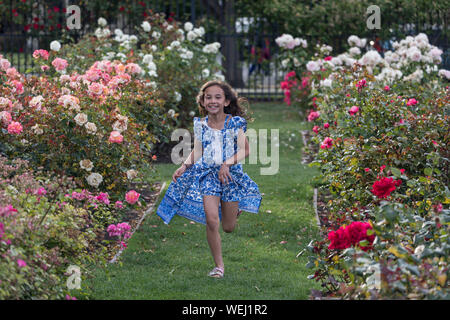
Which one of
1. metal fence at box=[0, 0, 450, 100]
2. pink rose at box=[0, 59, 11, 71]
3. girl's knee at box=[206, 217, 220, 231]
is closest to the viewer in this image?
girl's knee at box=[206, 217, 220, 231]

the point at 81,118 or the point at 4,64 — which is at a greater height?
the point at 4,64

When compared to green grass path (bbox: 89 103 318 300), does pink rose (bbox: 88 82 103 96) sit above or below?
above

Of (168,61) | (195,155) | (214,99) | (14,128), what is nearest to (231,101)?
(214,99)

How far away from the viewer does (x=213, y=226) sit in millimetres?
4852

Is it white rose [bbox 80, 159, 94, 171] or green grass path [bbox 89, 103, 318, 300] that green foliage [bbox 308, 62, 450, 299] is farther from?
white rose [bbox 80, 159, 94, 171]

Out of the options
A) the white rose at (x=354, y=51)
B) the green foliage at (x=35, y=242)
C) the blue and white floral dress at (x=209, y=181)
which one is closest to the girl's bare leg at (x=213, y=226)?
the blue and white floral dress at (x=209, y=181)

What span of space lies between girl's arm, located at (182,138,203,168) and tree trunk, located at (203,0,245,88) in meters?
10.2

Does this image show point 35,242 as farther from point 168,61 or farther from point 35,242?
point 168,61

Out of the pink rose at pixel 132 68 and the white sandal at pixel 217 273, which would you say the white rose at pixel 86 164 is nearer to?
the white sandal at pixel 217 273

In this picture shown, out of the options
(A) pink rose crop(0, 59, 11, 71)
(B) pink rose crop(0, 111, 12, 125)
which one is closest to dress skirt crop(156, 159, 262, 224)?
(B) pink rose crop(0, 111, 12, 125)

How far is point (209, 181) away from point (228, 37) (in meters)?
11.1

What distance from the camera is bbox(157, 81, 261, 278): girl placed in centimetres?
501

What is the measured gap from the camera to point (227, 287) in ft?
15.3
